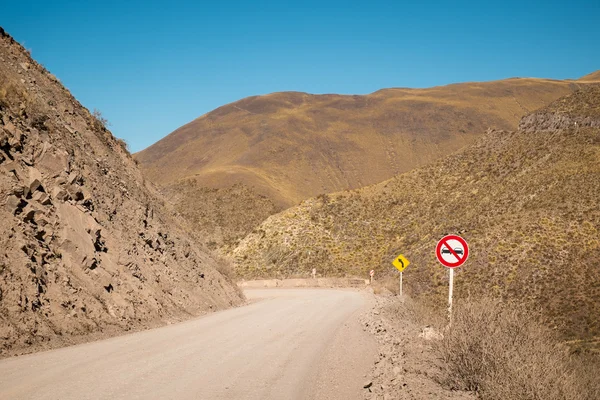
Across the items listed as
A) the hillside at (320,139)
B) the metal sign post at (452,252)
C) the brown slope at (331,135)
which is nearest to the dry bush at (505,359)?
the metal sign post at (452,252)

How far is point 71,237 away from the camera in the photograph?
12.1m

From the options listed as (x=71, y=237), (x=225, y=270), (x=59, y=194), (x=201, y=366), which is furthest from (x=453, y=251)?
(x=225, y=270)

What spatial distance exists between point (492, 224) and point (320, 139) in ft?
323

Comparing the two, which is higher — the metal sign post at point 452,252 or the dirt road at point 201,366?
the metal sign post at point 452,252

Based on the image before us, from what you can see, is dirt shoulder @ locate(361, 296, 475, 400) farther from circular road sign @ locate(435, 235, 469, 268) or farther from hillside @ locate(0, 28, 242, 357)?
hillside @ locate(0, 28, 242, 357)

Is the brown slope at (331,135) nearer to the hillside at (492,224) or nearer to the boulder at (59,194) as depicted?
the hillside at (492,224)

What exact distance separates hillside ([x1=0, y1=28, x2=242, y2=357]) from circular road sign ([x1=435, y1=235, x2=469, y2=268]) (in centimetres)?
745

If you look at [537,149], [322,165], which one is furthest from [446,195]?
[322,165]

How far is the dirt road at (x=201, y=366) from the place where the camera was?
6.30 metres

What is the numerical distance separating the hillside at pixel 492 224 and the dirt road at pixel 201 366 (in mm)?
19186

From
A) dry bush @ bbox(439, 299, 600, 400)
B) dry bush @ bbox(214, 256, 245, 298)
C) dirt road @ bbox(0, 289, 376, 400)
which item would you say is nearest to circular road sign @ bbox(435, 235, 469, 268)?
dry bush @ bbox(439, 299, 600, 400)

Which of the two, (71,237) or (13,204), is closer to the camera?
(13,204)

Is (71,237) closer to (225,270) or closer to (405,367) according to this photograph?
(405,367)

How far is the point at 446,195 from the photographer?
5466 cm
